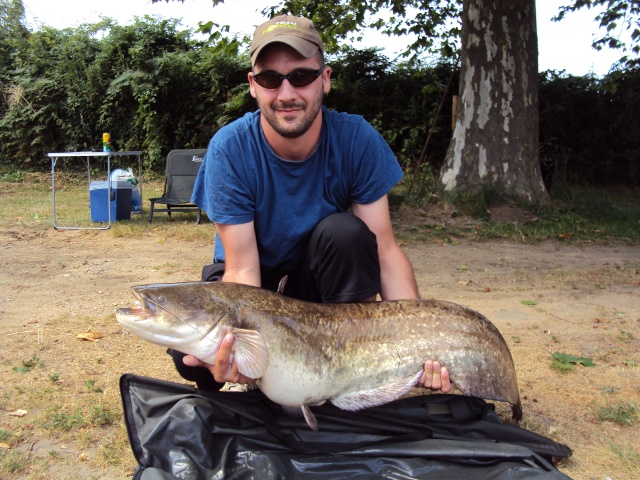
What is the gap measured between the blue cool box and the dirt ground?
2.72 feet

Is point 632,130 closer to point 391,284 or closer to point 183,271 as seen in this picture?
point 183,271

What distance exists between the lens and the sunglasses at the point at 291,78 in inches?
105

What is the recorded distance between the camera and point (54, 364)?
355 cm

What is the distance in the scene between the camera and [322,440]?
251 centimetres

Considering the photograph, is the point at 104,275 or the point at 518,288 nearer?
the point at 518,288

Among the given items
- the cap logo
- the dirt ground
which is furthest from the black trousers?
the dirt ground

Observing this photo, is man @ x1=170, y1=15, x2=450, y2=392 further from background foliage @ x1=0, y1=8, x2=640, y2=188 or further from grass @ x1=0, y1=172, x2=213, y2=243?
background foliage @ x1=0, y1=8, x2=640, y2=188

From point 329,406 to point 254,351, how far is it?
57 cm

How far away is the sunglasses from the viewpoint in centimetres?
267

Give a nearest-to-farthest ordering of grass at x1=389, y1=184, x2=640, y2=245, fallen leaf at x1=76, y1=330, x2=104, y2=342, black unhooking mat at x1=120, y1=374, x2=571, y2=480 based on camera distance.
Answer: black unhooking mat at x1=120, y1=374, x2=571, y2=480, fallen leaf at x1=76, y1=330, x2=104, y2=342, grass at x1=389, y1=184, x2=640, y2=245

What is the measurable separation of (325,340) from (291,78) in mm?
1132

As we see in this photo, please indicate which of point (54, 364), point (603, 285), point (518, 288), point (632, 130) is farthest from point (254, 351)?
point (632, 130)

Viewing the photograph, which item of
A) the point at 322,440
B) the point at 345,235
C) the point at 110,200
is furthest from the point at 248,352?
the point at 110,200

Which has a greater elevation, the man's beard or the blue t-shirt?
the man's beard
